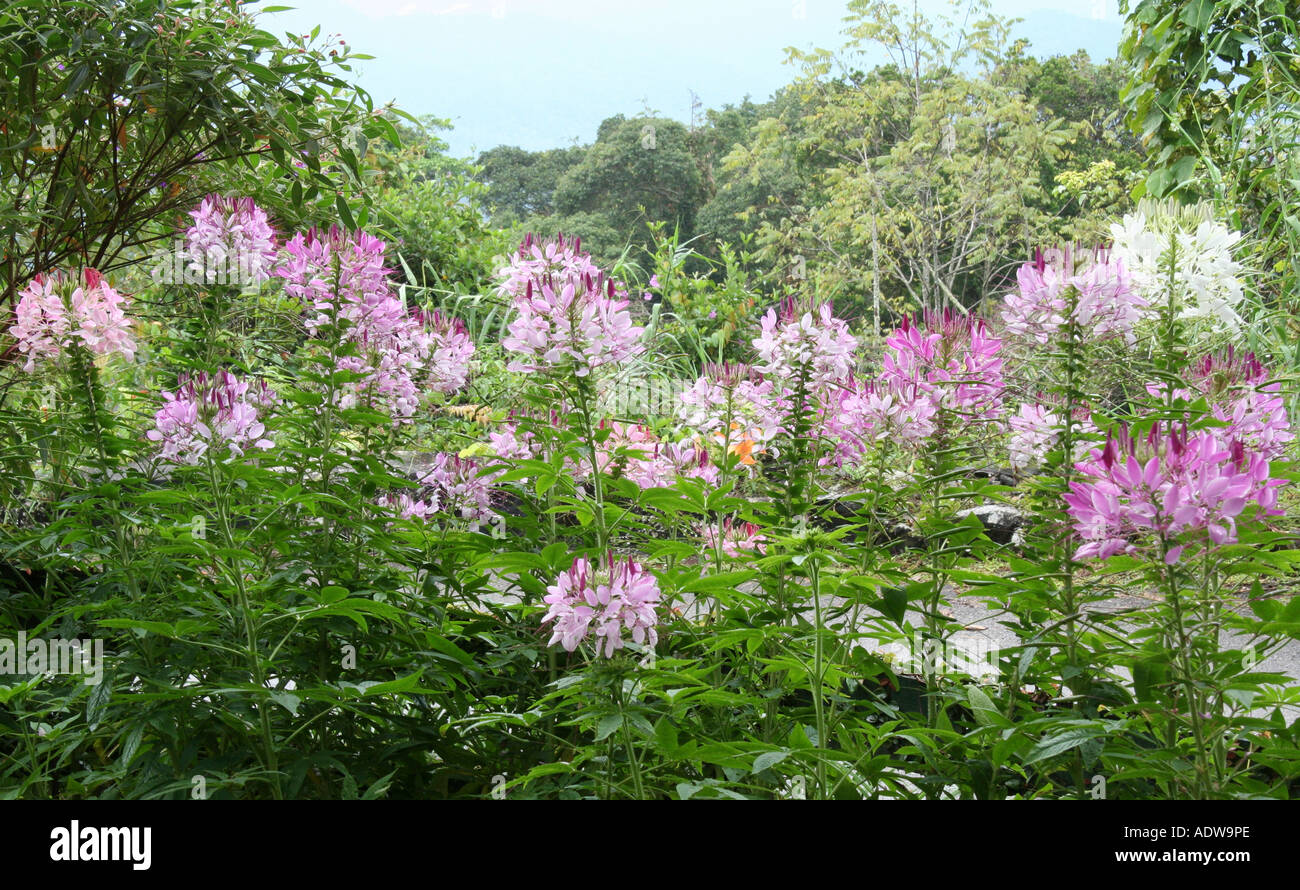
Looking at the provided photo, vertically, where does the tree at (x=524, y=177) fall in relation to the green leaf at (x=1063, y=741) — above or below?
above

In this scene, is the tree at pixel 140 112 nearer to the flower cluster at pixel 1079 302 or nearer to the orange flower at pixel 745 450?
the orange flower at pixel 745 450

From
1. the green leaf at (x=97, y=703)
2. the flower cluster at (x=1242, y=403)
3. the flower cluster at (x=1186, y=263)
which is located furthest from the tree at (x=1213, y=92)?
the green leaf at (x=97, y=703)

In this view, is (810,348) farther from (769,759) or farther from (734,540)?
(769,759)

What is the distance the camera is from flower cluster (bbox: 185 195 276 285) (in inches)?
62.9

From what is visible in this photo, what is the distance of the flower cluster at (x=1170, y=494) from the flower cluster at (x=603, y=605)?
0.49m

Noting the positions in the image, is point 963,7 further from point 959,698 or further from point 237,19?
point 959,698

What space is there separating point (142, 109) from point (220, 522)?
4.30 ft

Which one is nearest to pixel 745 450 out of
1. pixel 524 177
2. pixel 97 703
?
pixel 97 703

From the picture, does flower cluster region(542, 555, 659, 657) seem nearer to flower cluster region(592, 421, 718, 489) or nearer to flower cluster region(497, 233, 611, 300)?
flower cluster region(497, 233, 611, 300)

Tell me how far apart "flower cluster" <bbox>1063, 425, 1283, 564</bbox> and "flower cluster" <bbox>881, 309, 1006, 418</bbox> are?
0.47m

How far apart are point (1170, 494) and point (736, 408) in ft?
3.37

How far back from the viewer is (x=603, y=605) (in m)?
1.07

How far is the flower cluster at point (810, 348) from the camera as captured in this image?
1.57 m
